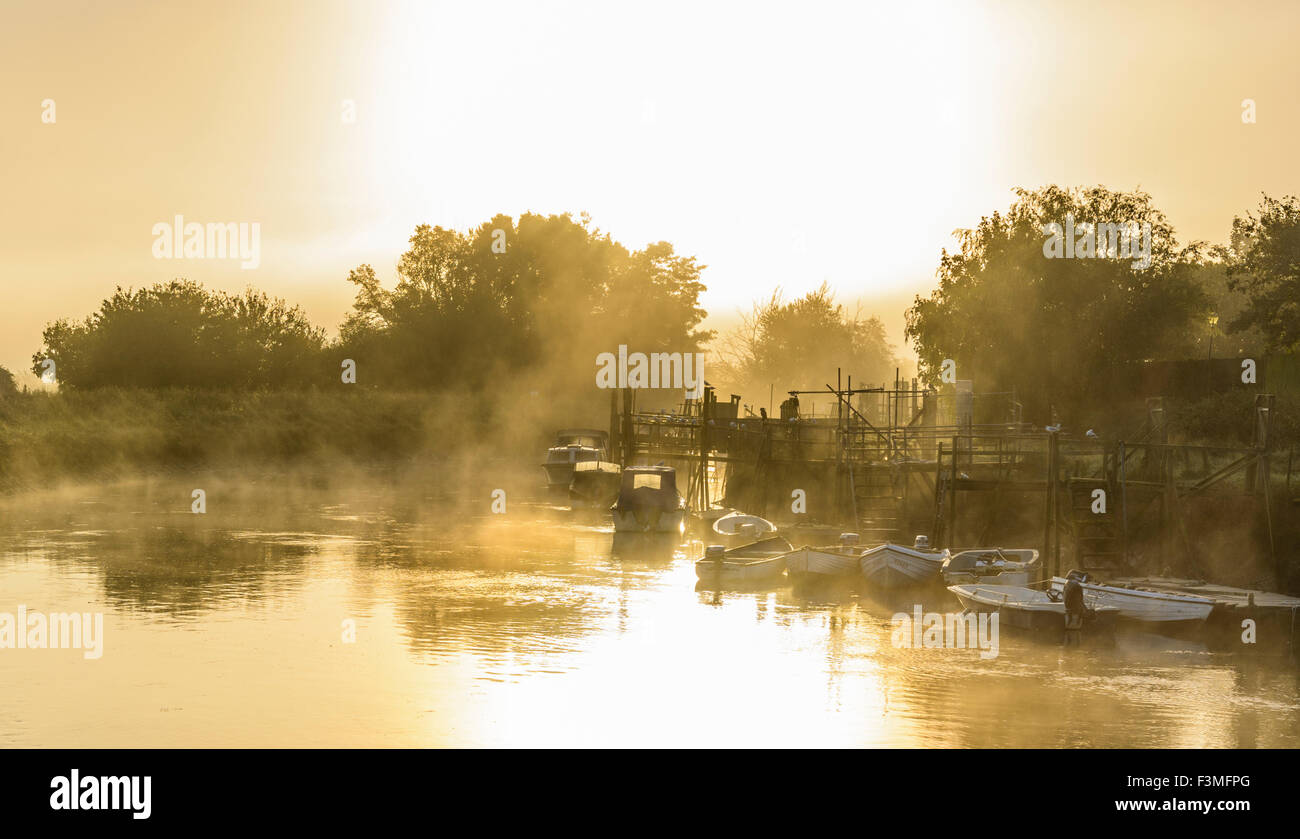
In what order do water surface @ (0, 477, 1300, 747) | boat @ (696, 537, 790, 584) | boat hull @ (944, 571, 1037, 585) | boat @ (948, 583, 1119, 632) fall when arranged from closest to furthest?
water surface @ (0, 477, 1300, 747)
boat @ (948, 583, 1119, 632)
boat hull @ (944, 571, 1037, 585)
boat @ (696, 537, 790, 584)

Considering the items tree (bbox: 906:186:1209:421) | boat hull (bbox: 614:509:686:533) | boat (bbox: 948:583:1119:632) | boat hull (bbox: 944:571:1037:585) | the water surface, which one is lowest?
the water surface

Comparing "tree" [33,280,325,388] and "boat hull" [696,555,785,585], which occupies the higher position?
"tree" [33,280,325,388]

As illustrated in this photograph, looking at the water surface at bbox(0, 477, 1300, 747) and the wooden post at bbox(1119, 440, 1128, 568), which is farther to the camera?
the wooden post at bbox(1119, 440, 1128, 568)

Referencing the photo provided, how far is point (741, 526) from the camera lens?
4338 centimetres

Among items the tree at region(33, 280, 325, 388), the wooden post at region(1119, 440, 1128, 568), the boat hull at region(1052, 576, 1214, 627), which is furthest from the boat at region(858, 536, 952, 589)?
the tree at region(33, 280, 325, 388)

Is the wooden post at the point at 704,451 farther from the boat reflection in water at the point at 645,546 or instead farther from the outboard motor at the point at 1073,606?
the outboard motor at the point at 1073,606

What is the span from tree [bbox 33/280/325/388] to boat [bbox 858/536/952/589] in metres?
60.4

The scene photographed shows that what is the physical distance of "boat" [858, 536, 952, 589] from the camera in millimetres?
34344

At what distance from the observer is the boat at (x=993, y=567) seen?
32.8 m

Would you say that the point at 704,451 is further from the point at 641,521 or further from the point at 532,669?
the point at 532,669

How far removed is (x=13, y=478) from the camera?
5575 cm

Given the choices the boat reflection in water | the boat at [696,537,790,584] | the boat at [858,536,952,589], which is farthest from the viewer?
the boat reflection in water

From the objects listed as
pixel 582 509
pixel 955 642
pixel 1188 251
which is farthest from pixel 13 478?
pixel 1188 251

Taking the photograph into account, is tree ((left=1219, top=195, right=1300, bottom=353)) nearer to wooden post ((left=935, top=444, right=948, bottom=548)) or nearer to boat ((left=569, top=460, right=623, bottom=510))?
wooden post ((left=935, top=444, right=948, bottom=548))
